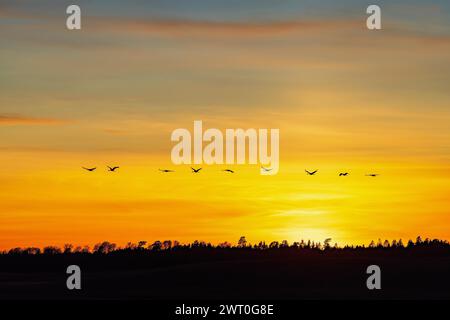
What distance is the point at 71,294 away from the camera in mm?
93000

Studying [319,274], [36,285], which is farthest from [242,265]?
[36,285]

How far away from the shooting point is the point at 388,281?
11200 cm
